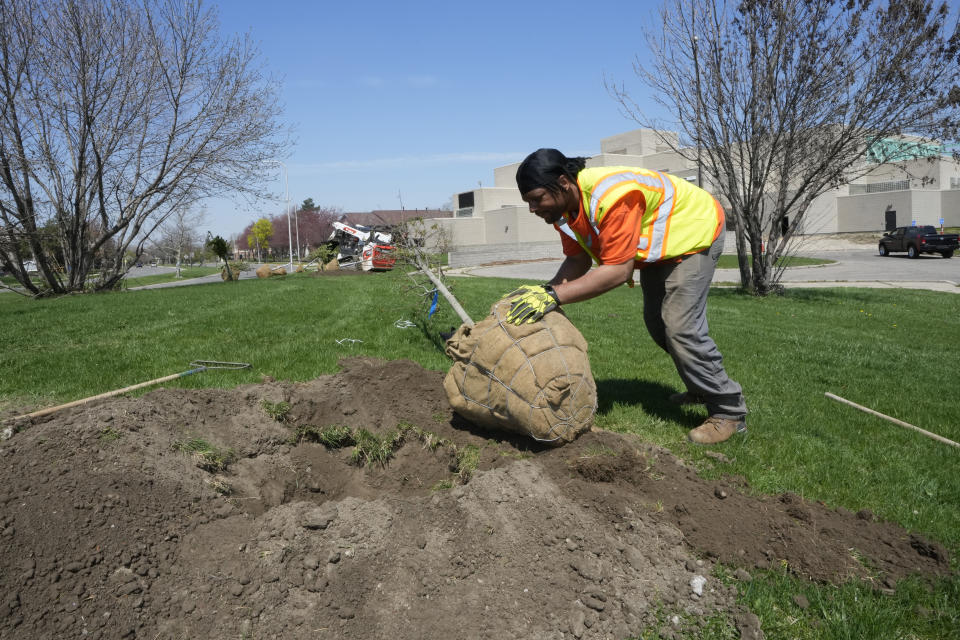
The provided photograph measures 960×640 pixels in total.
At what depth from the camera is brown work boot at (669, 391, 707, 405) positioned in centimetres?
452

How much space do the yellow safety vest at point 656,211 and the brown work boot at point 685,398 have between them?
4.60ft

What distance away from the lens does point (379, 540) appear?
254cm

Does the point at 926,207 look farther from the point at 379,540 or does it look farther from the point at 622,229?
the point at 379,540

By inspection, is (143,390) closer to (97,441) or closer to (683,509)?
(97,441)

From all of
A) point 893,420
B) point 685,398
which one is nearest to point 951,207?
point 893,420

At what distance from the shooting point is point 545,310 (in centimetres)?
338

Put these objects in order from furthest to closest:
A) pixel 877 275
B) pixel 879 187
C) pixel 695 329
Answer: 1. pixel 879 187
2. pixel 877 275
3. pixel 695 329

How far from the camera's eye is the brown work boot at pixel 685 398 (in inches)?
178

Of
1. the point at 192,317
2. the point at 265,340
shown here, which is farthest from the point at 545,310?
the point at 192,317

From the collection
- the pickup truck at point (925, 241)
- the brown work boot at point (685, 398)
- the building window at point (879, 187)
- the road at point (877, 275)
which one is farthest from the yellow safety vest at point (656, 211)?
the building window at point (879, 187)

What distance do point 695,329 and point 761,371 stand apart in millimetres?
2502

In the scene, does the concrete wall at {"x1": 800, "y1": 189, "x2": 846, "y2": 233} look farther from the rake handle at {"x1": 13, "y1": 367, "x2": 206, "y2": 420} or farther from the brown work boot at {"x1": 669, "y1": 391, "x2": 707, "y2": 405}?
the rake handle at {"x1": 13, "y1": 367, "x2": 206, "y2": 420}

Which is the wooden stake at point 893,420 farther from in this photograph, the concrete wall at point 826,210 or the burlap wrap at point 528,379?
the concrete wall at point 826,210

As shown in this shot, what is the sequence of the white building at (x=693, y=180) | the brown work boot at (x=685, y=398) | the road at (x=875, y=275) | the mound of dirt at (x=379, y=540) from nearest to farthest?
the mound of dirt at (x=379, y=540)
the brown work boot at (x=685, y=398)
the road at (x=875, y=275)
the white building at (x=693, y=180)
